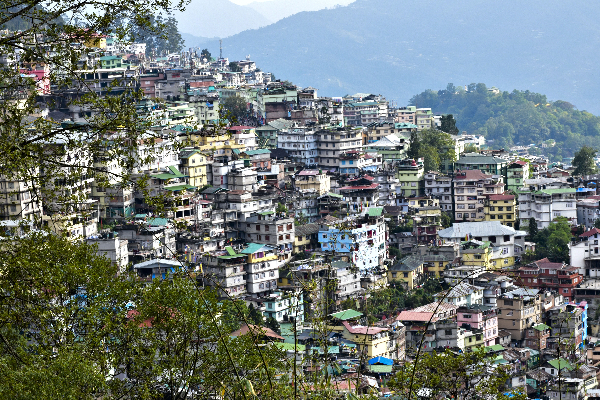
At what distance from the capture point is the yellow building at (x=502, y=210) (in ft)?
118

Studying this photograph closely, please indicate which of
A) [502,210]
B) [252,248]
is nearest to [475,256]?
[502,210]

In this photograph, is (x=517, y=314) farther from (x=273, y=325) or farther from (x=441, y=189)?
(x=441, y=189)

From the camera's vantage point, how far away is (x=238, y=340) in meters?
10.5

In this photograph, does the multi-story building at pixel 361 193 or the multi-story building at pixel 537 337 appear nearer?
the multi-story building at pixel 537 337

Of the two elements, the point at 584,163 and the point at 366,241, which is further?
the point at 584,163

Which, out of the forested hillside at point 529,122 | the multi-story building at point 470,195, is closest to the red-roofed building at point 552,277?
the multi-story building at point 470,195

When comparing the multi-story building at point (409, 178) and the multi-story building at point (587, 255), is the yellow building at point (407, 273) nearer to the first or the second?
the multi-story building at point (587, 255)

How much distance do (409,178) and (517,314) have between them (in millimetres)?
11014

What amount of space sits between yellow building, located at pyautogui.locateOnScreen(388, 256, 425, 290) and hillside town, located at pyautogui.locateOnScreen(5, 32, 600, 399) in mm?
70

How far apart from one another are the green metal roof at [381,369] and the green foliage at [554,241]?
13477 millimetres

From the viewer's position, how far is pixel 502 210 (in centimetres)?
3616

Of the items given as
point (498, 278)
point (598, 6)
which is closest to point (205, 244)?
point (498, 278)

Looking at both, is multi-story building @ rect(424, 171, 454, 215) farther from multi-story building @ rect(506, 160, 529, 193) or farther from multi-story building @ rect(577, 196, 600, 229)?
multi-story building @ rect(577, 196, 600, 229)

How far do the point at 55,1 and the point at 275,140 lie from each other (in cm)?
3449
